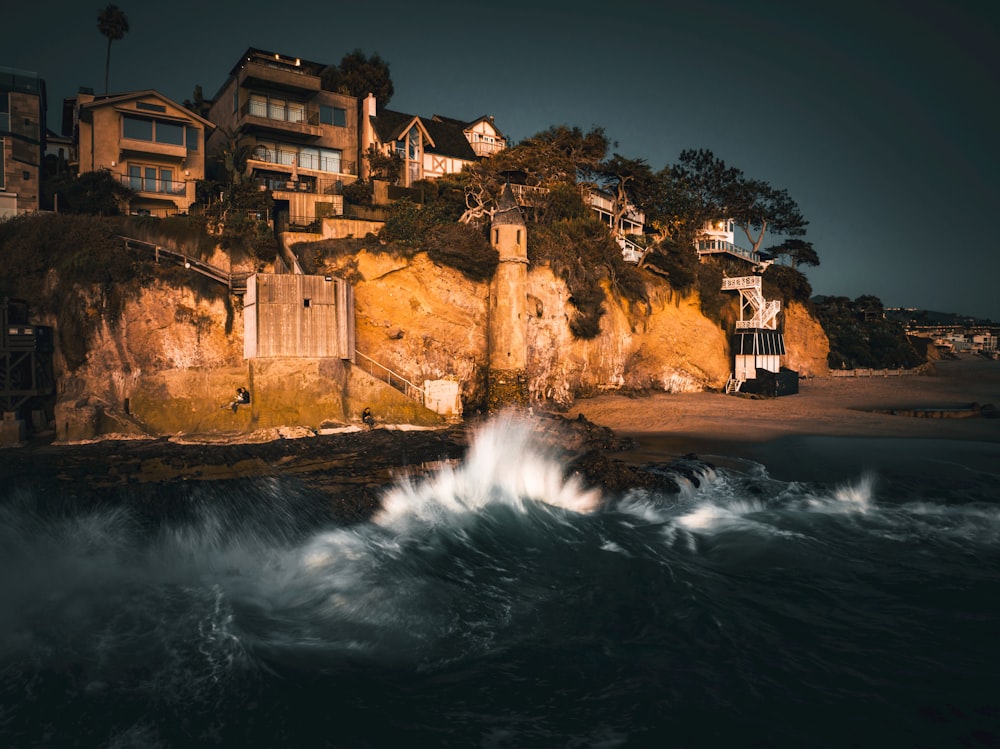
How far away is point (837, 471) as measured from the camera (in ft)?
65.0

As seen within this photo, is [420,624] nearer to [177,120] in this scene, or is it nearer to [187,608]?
[187,608]

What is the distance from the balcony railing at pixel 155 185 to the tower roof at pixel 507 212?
68.0 feet

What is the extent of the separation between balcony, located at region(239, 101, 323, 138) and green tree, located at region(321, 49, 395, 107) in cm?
655

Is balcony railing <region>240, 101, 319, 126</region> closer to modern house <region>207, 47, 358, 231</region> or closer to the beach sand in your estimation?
modern house <region>207, 47, 358, 231</region>

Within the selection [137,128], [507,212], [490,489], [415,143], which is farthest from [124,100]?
[490,489]

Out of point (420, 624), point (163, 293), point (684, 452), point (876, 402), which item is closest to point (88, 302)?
point (163, 293)

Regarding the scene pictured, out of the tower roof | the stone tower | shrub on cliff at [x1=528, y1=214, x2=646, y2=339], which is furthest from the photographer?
shrub on cliff at [x1=528, y1=214, x2=646, y2=339]

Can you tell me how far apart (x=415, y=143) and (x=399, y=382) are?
2393 cm

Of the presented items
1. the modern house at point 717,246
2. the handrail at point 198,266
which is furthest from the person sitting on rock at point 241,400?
the modern house at point 717,246

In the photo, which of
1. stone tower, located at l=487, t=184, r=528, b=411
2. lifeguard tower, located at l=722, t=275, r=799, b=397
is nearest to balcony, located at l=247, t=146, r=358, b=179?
stone tower, located at l=487, t=184, r=528, b=411

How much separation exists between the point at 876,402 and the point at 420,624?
41.8m

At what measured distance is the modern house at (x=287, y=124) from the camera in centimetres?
4047

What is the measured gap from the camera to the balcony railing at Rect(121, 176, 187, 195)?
35594mm

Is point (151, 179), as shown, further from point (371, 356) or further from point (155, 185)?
point (371, 356)
